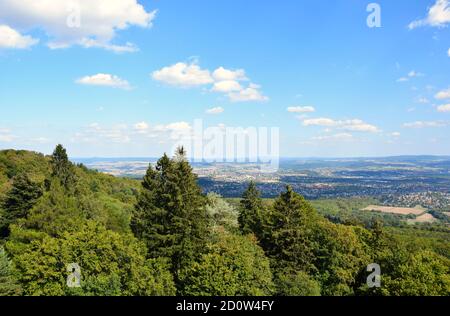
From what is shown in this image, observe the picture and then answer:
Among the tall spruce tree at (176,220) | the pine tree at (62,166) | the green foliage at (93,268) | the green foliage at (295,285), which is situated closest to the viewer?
the green foliage at (93,268)

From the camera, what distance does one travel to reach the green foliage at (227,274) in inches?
1141

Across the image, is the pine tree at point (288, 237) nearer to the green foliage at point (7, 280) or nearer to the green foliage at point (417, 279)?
the green foliage at point (417, 279)

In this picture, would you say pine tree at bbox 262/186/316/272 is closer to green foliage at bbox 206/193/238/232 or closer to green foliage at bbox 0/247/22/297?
green foliage at bbox 206/193/238/232

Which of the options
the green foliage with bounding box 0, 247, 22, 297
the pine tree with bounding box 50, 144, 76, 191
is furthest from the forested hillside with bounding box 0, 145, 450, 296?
the pine tree with bounding box 50, 144, 76, 191

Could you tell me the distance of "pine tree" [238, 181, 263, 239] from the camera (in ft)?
149

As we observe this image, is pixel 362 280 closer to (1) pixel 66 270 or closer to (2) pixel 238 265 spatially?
(2) pixel 238 265

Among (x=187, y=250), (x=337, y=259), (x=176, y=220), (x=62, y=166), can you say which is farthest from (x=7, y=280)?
(x=62, y=166)

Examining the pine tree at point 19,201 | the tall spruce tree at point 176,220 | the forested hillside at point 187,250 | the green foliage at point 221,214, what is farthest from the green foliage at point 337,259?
the pine tree at point 19,201

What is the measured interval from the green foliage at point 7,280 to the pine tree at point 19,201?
1810cm

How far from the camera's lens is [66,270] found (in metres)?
27.7

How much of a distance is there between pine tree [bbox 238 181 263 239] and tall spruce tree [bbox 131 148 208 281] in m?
10.3

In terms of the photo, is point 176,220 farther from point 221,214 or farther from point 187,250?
point 221,214
